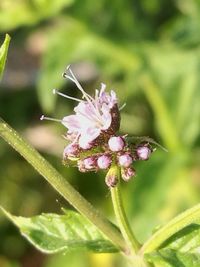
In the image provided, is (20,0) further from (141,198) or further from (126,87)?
(141,198)

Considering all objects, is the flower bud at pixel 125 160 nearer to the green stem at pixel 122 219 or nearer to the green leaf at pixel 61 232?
the green stem at pixel 122 219

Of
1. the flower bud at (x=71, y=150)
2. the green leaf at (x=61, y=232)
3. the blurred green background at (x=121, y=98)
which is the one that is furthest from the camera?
the blurred green background at (x=121, y=98)

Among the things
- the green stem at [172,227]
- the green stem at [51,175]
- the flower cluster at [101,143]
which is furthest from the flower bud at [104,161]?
the green stem at [172,227]

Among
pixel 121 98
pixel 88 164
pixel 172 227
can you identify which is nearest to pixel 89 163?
pixel 88 164

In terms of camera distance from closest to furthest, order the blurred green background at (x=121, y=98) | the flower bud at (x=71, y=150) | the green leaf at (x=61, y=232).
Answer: the flower bud at (x=71, y=150)
the green leaf at (x=61, y=232)
the blurred green background at (x=121, y=98)

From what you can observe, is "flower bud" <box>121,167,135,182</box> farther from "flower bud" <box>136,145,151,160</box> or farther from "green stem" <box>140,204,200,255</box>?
"green stem" <box>140,204,200,255</box>

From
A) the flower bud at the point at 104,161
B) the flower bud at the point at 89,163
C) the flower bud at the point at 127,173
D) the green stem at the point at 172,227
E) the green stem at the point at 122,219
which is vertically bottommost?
the green stem at the point at 172,227

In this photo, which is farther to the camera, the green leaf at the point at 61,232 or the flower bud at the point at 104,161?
the green leaf at the point at 61,232

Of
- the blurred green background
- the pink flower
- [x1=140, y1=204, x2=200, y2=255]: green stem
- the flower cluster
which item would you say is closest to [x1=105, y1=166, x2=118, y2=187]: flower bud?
the flower cluster
